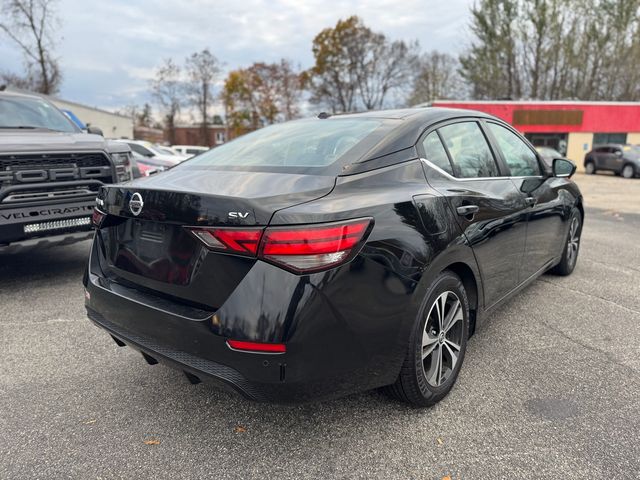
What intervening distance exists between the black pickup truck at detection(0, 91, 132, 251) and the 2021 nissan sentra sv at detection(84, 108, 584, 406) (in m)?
2.04

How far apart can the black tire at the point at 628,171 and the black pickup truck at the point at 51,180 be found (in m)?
25.3

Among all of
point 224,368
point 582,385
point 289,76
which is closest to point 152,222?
point 224,368

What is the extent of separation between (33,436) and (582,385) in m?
3.00

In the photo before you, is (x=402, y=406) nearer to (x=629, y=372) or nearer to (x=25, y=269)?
(x=629, y=372)

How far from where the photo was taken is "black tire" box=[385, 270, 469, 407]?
2217mm

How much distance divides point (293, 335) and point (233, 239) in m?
0.45

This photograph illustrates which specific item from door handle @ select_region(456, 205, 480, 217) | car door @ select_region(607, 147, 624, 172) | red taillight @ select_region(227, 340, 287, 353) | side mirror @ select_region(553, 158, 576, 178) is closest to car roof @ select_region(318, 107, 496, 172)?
door handle @ select_region(456, 205, 480, 217)

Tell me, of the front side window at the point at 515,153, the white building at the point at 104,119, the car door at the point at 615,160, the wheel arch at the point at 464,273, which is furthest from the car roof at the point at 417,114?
the white building at the point at 104,119

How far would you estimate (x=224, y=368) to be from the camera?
189cm

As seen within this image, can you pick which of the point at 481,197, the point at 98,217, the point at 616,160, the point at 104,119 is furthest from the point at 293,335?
the point at 104,119

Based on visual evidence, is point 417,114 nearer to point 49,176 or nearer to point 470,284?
point 470,284

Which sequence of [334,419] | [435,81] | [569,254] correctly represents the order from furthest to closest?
1. [435,81]
2. [569,254]
3. [334,419]

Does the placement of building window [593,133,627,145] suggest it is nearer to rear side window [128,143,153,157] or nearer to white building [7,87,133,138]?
rear side window [128,143,153,157]

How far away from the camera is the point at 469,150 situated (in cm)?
299
